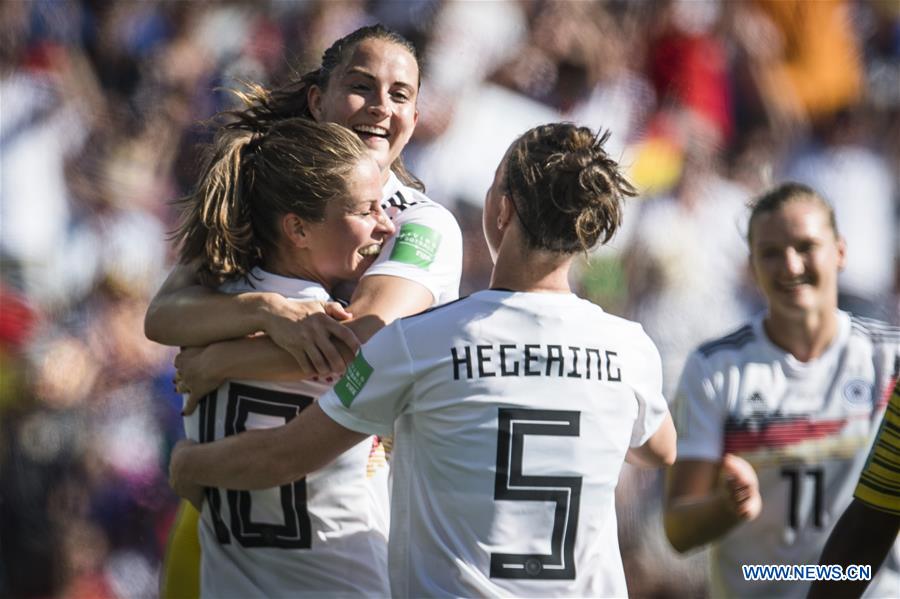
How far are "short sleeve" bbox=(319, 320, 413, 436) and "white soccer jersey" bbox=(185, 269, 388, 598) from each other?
27 centimetres

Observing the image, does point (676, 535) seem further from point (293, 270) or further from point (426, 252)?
point (293, 270)

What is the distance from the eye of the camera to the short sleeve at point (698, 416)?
174 inches

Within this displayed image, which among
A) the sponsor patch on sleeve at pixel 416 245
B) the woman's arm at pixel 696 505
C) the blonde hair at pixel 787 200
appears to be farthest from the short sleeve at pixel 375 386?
the blonde hair at pixel 787 200

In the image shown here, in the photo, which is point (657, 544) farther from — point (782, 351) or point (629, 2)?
point (629, 2)

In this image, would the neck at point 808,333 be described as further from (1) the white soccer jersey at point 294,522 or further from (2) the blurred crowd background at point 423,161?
(1) the white soccer jersey at point 294,522

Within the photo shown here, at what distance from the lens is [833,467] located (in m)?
4.44

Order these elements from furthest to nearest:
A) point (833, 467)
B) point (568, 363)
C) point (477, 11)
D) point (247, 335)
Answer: point (477, 11) < point (833, 467) < point (247, 335) < point (568, 363)

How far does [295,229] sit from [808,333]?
2.35 metres

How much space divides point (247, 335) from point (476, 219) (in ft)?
12.7

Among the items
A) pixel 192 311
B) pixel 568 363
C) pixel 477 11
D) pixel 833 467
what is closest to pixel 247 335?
pixel 192 311

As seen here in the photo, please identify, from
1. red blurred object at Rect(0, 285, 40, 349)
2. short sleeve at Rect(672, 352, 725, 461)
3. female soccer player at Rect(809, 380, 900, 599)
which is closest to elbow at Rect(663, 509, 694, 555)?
short sleeve at Rect(672, 352, 725, 461)

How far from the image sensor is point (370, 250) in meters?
3.07

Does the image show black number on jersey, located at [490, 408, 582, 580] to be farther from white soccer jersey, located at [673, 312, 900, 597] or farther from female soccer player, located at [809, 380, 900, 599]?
white soccer jersey, located at [673, 312, 900, 597]

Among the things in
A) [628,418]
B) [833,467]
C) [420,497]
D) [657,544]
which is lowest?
[657,544]
